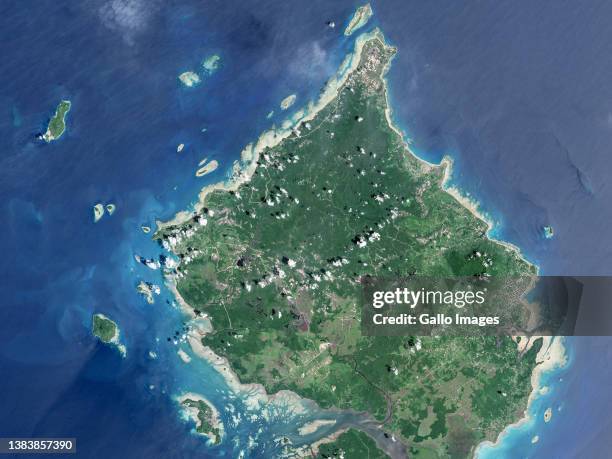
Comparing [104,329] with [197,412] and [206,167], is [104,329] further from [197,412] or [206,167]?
[206,167]

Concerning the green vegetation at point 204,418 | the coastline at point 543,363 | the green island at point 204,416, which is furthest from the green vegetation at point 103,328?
the coastline at point 543,363

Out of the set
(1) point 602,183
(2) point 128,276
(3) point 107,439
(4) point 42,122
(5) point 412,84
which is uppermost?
(5) point 412,84

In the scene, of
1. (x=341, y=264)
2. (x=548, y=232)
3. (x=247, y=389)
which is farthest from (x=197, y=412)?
(x=548, y=232)

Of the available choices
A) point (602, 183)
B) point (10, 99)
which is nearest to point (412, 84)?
point (602, 183)

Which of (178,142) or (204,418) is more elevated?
(178,142)

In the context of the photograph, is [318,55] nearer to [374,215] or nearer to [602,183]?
[374,215]

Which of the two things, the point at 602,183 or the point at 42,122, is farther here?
the point at 602,183
